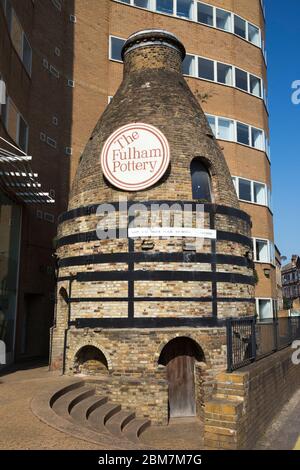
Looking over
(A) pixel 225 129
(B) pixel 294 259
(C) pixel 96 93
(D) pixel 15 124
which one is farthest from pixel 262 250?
(B) pixel 294 259

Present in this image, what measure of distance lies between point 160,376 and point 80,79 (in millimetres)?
16725

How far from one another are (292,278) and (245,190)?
2368 inches

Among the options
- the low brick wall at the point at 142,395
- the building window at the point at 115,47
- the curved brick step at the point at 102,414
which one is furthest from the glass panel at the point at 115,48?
the curved brick step at the point at 102,414

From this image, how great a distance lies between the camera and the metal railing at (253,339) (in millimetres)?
8820

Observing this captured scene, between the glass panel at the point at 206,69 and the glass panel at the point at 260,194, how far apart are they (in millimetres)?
6648

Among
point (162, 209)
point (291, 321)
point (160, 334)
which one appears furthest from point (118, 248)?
point (291, 321)

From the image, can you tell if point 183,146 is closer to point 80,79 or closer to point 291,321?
point 291,321

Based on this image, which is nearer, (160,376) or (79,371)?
(160,376)

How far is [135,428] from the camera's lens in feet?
32.2

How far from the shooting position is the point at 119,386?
1073 cm

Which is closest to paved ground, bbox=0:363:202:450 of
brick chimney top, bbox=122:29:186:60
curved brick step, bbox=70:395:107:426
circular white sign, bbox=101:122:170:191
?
curved brick step, bbox=70:395:107:426

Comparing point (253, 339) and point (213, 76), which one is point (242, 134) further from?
point (253, 339)

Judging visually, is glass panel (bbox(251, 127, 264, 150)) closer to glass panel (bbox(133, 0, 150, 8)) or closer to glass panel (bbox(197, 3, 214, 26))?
glass panel (bbox(197, 3, 214, 26))

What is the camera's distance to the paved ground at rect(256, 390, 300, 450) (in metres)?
8.29
